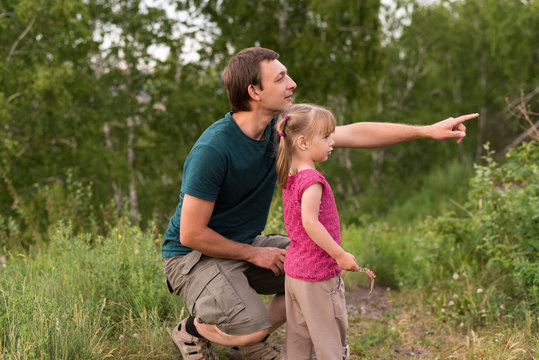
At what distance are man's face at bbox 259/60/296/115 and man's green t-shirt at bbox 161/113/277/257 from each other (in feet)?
0.72

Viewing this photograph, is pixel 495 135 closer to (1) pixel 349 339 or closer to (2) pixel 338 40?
(2) pixel 338 40

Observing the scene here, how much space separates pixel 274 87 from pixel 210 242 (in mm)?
896

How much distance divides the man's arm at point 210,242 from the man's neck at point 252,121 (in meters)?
0.46

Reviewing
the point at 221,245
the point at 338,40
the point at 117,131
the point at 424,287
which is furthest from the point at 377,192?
the point at 221,245

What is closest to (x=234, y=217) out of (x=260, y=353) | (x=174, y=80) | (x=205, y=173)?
(x=205, y=173)

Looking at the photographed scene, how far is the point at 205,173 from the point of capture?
8.39 feet

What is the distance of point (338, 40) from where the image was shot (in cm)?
1213

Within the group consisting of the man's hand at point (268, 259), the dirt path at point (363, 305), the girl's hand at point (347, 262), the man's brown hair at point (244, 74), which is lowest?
the dirt path at point (363, 305)

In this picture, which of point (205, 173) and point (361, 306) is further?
point (361, 306)

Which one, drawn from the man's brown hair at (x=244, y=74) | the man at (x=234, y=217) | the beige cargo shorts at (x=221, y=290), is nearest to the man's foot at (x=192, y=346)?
the man at (x=234, y=217)

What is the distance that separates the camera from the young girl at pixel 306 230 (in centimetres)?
238

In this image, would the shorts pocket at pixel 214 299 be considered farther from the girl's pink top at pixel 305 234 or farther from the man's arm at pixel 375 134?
the man's arm at pixel 375 134

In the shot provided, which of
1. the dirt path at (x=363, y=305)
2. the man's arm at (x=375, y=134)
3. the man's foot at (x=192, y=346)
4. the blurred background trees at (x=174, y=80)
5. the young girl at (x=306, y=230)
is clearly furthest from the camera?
the blurred background trees at (x=174, y=80)

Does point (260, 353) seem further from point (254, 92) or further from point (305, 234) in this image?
point (254, 92)
